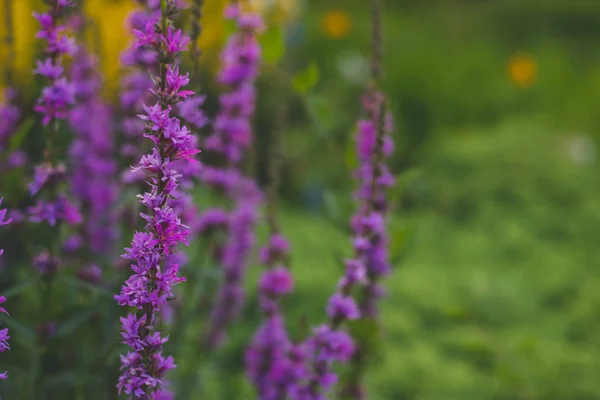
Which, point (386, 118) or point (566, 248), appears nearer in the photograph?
point (386, 118)

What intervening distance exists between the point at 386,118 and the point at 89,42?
1.00 meters

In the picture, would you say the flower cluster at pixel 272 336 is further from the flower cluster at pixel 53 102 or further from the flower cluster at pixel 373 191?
the flower cluster at pixel 53 102

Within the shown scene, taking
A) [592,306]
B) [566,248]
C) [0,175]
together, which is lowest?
[0,175]

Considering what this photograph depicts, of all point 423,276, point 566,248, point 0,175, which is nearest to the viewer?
point 0,175

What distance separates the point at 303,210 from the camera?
15.4 feet

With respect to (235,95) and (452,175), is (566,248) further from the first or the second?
(235,95)

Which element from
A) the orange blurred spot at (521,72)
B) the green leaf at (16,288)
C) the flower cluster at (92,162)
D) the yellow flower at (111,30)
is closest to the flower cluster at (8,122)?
the flower cluster at (92,162)

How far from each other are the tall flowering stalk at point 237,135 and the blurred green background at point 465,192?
0.22ft

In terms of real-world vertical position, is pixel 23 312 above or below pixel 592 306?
below

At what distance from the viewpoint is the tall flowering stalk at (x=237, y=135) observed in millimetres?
1683

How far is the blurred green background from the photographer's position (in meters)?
2.51

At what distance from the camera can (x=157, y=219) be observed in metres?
0.90

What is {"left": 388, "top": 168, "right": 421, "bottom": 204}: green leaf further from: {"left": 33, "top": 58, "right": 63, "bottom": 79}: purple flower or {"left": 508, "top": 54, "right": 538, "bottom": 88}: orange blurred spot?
{"left": 508, "top": 54, "right": 538, "bottom": 88}: orange blurred spot

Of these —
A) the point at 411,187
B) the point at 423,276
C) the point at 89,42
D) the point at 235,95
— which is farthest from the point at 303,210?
the point at 235,95
